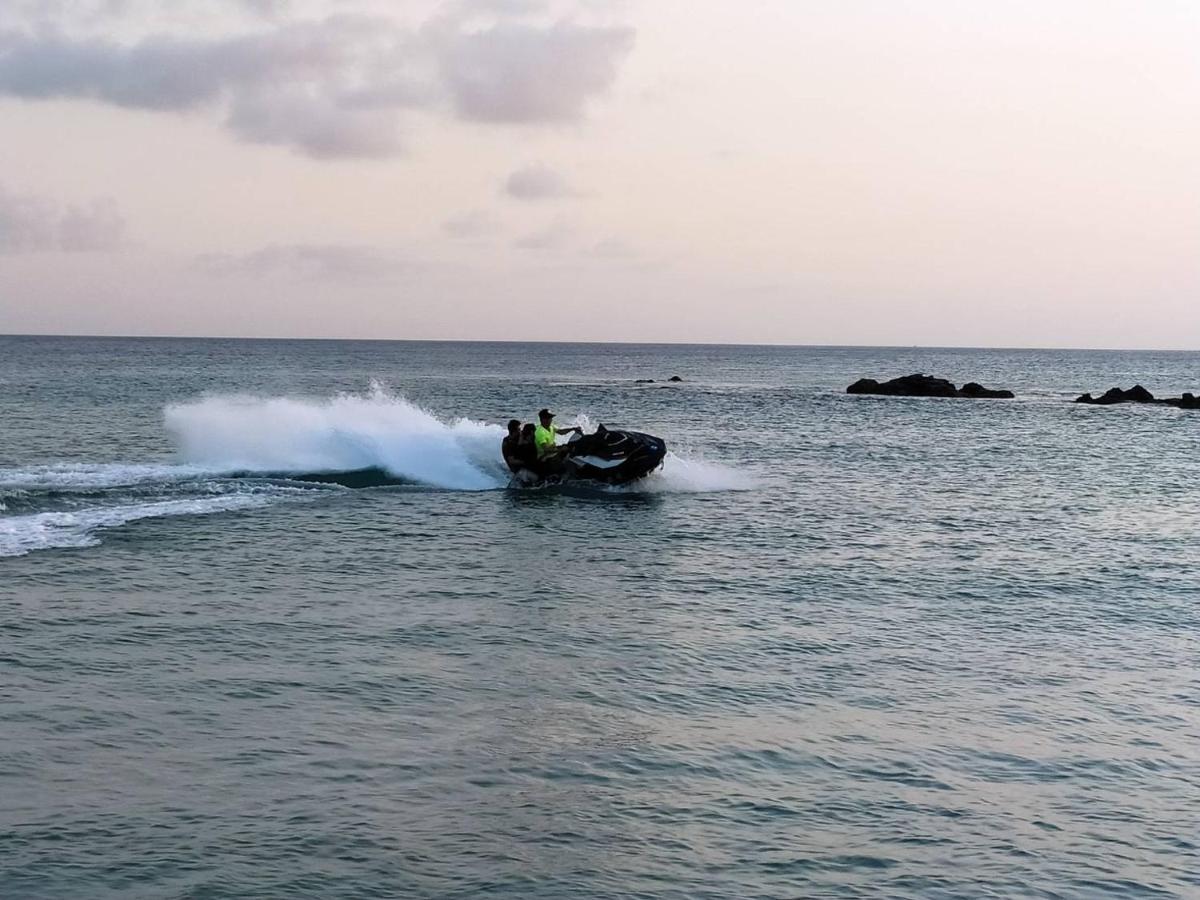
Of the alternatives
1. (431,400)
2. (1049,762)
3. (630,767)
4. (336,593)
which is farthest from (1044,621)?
(431,400)

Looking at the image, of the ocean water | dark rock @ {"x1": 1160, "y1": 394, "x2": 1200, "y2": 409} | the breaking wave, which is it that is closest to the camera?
the ocean water

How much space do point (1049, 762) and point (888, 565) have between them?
10503mm

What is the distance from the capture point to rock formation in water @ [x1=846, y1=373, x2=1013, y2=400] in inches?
3391

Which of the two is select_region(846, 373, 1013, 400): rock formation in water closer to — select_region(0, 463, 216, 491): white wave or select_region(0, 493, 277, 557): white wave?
Result: select_region(0, 463, 216, 491): white wave

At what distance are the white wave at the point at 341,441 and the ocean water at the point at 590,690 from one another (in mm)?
1220

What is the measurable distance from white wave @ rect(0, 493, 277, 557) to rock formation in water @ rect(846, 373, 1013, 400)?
214ft

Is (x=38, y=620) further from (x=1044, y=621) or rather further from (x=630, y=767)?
(x=1044, y=621)

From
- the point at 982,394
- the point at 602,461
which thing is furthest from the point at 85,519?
the point at 982,394

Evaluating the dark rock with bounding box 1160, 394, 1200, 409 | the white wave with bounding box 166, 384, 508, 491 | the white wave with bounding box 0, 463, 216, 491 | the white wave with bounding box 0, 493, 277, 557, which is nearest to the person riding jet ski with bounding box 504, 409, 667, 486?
the white wave with bounding box 166, 384, 508, 491

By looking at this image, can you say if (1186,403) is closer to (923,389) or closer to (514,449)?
(923,389)

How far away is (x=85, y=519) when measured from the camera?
24875 mm

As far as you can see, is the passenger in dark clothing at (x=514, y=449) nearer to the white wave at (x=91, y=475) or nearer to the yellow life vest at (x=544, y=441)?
the yellow life vest at (x=544, y=441)

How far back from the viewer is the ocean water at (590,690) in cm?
990

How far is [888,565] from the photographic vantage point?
2269 cm
